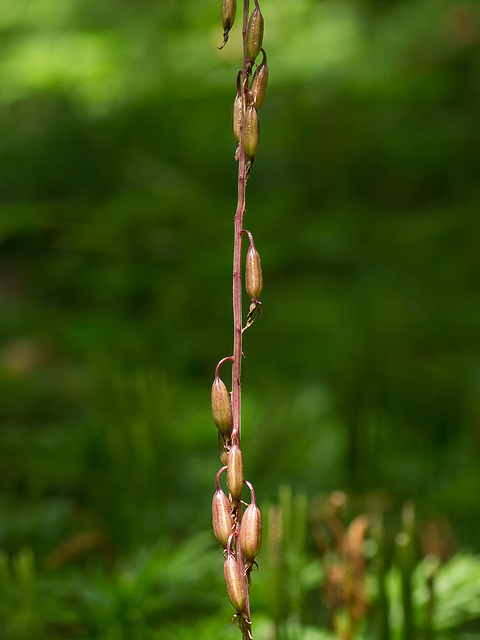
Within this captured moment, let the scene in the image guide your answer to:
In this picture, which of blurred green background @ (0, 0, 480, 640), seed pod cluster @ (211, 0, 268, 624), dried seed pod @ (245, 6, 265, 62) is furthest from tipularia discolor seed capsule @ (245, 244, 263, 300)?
blurred green background @ (0, 0, 480, 640)

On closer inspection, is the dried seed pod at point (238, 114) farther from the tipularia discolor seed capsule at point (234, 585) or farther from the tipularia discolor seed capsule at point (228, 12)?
the tipularia discolor seed capsule at point (234, 585)

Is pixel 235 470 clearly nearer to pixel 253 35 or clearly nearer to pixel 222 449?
pixel 222 449

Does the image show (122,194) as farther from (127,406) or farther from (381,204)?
(127,406)

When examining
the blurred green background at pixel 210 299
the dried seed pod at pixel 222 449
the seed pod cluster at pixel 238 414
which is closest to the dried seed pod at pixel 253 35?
the seed pod cluster at pixel 238 414

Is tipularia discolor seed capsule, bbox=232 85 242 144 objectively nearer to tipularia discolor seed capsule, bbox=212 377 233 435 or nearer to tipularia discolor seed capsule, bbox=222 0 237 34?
tipularia discolor seed capsule, bbox=222 0 237 34

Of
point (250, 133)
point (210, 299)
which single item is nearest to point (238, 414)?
point (250, 133)

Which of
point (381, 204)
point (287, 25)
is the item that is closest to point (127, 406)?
point (381, 204)
